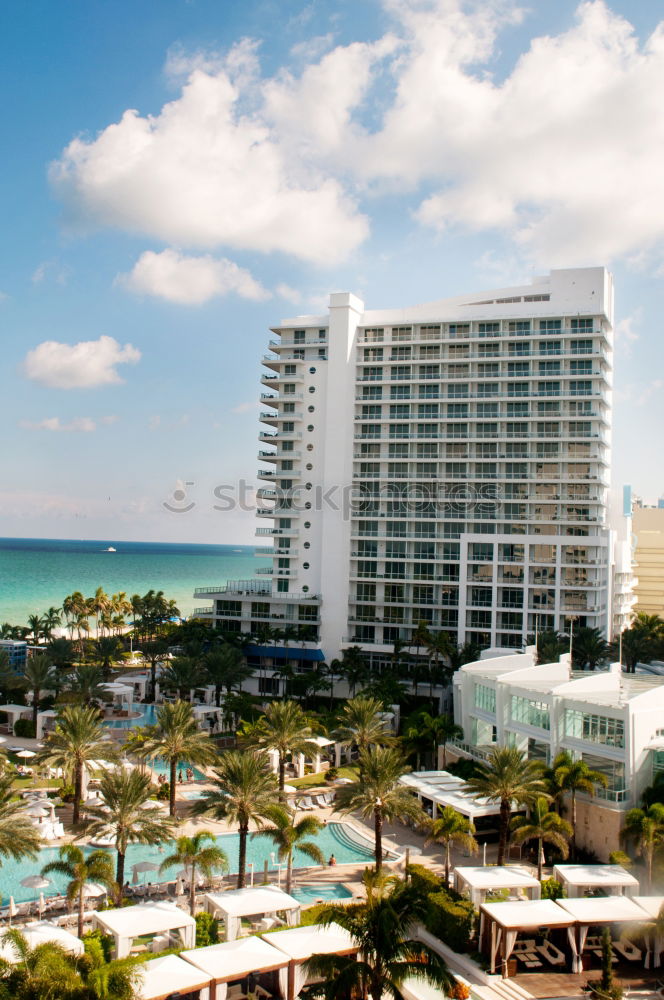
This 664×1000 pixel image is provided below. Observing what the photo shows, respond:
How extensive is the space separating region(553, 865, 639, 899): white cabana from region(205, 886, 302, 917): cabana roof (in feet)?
31.7

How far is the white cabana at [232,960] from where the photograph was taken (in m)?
22.2

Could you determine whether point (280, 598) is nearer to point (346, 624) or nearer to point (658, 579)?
point (346, 624)

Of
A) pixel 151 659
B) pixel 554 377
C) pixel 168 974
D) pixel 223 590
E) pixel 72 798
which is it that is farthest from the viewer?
pixel 223 590

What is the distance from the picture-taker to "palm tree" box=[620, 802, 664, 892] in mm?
30422

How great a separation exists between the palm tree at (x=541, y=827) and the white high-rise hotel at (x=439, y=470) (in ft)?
117

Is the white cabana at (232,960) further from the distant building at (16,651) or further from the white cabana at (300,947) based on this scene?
the distant building at (16,651)

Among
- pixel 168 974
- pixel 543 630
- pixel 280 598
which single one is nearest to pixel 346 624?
pixel 280 598

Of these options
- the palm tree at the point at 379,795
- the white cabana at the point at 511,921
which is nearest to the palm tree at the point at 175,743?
the palm tree at the point at 379,795

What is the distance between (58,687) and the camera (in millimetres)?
53938

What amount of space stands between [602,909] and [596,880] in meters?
2.15

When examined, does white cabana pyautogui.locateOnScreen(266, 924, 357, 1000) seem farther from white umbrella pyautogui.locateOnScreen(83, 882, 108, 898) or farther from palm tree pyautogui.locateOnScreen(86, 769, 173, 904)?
white umbrella pyautogui.locateOnScreen(83, 882, 108, 898)

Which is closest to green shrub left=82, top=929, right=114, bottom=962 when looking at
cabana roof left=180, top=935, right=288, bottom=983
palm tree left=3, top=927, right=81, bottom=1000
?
cabana roof left=180, top=935, right=288, bottom=983

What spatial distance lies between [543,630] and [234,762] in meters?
42.8

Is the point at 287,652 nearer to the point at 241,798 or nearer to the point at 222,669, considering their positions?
the point at 222,669
